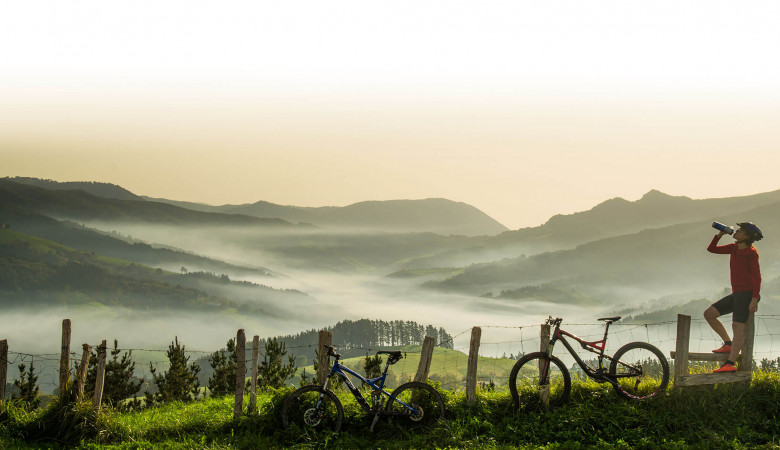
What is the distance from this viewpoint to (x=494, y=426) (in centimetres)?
1281

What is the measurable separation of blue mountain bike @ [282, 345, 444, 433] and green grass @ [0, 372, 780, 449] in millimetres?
291

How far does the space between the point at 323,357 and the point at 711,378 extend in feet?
27.9

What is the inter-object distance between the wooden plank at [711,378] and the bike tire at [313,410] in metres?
7.33

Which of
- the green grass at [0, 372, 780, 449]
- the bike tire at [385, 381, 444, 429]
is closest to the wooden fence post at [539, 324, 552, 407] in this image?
the green grass at [0, 372, 780, 449]

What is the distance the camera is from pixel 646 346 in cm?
1362

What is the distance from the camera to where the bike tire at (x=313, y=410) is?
1278 centimetres

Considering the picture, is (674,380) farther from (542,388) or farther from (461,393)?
(461,393)

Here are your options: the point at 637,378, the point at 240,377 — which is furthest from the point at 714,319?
the point at 240,377

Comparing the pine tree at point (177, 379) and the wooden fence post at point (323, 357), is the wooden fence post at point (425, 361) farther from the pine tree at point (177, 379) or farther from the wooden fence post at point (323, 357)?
the pine tree at point (177, 379)

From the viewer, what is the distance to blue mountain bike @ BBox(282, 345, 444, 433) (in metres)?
12.8

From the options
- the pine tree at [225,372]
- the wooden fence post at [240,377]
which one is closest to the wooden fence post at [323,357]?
the wooden fence post at [240,377]

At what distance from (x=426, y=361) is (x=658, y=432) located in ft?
16.1

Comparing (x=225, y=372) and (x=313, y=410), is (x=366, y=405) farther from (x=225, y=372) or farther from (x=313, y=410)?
(x=225, y=372)

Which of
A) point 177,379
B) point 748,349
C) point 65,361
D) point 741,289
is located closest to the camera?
point 741,289
